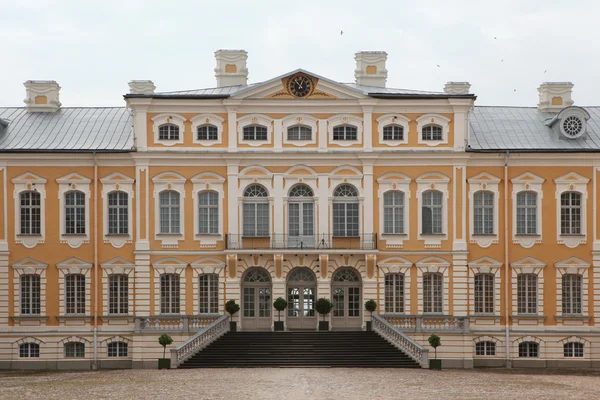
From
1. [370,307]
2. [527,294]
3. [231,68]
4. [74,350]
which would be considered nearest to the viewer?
[370,307]

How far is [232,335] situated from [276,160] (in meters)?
8.84

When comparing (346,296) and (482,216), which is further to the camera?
(482,216)

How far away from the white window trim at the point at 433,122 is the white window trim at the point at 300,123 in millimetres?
5109

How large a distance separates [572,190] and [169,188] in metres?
19.9

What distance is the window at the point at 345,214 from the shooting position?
59.9 metres

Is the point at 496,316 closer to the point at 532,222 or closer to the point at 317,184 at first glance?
the point at 532,222

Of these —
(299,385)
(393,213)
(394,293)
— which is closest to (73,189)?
(393,213)

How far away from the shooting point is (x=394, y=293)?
196 ft

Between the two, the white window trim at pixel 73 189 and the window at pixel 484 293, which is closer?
the white window trim at pixel 73 189

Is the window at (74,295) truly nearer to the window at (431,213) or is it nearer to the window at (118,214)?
the window at (118,214)

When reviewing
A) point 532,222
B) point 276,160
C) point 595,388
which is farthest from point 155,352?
point 595,388

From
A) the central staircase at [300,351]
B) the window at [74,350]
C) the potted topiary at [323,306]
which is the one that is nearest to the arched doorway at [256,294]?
the central staircase at [300,351]

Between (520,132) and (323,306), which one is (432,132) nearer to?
(520,132)

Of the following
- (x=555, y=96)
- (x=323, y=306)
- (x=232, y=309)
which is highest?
(x=555, y=96)
